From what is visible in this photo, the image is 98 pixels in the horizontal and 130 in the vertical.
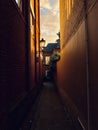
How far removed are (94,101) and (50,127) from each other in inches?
172

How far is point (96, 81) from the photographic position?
15.6 feet

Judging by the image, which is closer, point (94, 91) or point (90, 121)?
point (94, 91)

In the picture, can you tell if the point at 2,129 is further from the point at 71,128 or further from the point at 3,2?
the point at 71,128

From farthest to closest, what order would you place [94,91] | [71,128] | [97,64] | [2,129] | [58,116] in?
1. [58,116]
2. [71,128]
3. [2,129]
4. [94,91]
5. [97,64]

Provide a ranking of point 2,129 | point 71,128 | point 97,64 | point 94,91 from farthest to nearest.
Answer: point 71,128 → point 2,129 → point 94,91 → point 97,64

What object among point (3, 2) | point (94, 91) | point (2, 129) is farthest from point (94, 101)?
point (3, 2)

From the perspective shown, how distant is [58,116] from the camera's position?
37.3ft

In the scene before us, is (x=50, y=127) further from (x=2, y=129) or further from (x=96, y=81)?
(x=96, y=81)

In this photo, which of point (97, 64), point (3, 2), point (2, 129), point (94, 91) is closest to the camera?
point (97, 64)

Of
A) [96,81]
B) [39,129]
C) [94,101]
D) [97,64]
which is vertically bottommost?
[39,129]

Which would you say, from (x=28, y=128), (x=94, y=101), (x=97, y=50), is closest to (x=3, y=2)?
(x=97, y=50)

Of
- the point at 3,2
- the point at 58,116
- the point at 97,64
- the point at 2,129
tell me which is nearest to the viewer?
the point at 97,64

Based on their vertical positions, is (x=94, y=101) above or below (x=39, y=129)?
above

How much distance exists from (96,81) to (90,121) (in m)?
1.15
